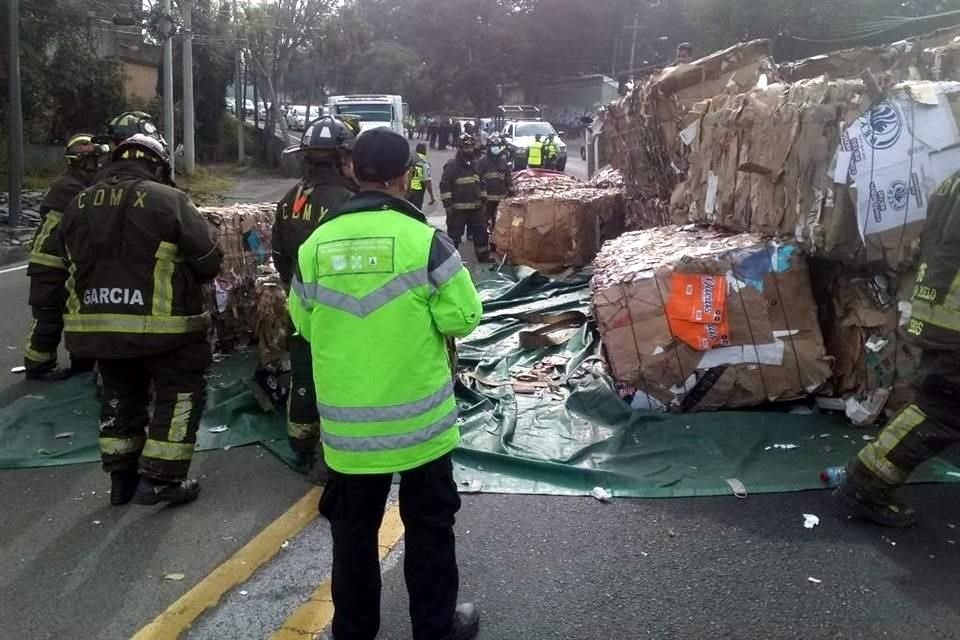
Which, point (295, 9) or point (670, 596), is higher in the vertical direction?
point (295, 9)

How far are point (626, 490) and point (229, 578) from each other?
6.34 feet

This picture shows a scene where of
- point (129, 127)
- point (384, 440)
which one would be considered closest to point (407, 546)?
point (384, 440)

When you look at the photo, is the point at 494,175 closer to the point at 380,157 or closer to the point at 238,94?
the point at 380,157

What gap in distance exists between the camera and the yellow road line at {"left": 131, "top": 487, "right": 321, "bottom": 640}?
10.3ft

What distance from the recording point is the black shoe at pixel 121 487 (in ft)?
13.7

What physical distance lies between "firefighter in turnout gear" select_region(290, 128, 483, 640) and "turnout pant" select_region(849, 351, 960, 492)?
2045mm

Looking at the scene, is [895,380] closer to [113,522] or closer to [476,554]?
[476,554]

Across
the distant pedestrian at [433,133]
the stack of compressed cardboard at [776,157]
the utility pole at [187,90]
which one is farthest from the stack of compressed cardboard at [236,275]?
the distant pedestrian at [433,133]

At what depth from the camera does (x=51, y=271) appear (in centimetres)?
616

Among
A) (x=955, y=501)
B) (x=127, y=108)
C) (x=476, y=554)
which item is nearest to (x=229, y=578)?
(x=476, y=554)

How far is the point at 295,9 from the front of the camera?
3294 centimetres

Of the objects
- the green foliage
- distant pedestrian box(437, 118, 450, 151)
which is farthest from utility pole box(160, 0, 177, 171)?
distant pedestrian box(437, 118, 450, 151)

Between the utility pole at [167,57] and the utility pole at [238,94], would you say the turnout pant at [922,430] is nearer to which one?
the utility pole at [167,57]

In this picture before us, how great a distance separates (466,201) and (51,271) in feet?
20.9
